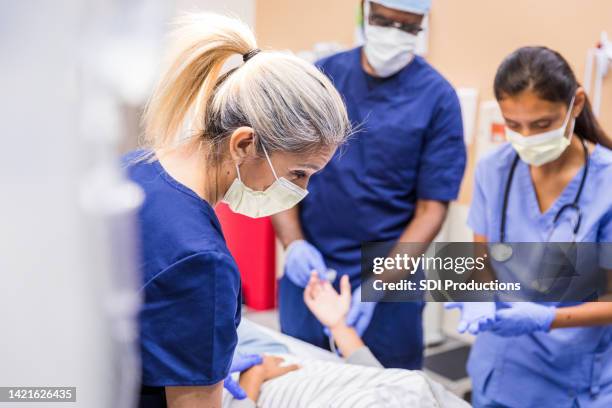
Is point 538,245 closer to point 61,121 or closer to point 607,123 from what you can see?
point 607,123

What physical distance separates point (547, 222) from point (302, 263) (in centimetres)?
66

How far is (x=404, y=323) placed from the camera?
1.84 m

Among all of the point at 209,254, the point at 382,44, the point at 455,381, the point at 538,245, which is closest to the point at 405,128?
the point at 382,44

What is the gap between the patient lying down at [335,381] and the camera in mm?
1221

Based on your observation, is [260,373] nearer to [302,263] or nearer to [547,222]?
[302,263]

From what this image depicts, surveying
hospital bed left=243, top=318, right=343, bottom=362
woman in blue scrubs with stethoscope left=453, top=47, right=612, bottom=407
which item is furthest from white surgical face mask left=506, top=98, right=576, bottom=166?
hospital bed left=243, top=318, right=343, bottom=362

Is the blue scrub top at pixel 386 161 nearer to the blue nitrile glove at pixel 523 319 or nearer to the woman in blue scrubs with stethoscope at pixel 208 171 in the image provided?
the blue nitrile glove at pixel 523 319

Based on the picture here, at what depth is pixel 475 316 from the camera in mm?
1518

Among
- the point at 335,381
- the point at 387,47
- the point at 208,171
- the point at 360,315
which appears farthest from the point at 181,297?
the point at 387,47

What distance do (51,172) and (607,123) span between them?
246cm

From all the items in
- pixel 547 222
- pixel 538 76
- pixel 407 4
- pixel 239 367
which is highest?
pixel 407 4

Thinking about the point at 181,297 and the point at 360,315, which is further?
the point at 360,315

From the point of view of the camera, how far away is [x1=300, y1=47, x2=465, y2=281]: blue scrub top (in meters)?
1.81

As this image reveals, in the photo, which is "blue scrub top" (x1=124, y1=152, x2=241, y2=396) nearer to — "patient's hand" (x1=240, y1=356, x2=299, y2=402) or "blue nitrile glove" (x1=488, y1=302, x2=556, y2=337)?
"patient's hand" (x1=240, y1=356, x2=299, y2=402)
